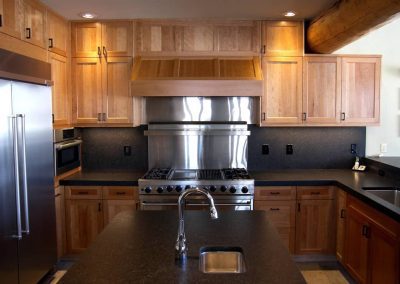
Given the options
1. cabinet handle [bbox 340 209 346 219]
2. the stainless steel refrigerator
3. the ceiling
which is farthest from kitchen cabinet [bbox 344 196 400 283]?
the stainless steel refrigerator

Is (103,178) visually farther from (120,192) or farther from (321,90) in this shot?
(321,90)

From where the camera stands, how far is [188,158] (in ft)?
14.4

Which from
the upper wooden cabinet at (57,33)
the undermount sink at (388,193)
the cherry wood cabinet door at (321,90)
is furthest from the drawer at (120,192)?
the undermount sink at (388,193)

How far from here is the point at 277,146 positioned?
14.5ft

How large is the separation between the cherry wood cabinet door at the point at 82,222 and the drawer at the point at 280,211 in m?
1.58

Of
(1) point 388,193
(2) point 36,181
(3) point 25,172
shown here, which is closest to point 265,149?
(1) point 388,193

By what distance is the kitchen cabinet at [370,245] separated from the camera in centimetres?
260

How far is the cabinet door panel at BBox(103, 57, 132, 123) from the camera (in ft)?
13.2

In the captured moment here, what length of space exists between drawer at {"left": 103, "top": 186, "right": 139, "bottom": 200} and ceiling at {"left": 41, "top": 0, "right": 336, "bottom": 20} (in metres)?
1.71

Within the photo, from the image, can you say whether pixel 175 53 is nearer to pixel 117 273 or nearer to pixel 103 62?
pixel 103 62

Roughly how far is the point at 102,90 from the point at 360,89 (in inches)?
106

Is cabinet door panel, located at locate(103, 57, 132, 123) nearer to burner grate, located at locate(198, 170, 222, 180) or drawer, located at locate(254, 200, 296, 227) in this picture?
burner grate, located at locate(198, 170, 222, 180)

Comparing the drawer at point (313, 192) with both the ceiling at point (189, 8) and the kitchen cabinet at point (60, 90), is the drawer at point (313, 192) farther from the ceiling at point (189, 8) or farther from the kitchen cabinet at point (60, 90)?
the kitchen cabinet at point (60, 90)

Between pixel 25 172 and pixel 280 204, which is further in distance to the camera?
pixel 280 204
